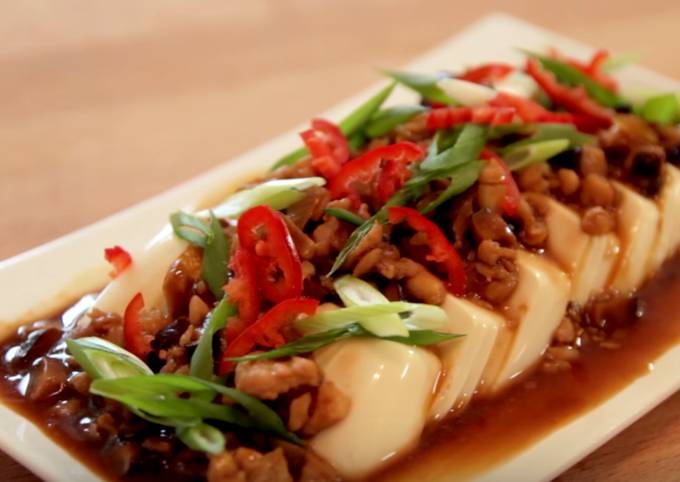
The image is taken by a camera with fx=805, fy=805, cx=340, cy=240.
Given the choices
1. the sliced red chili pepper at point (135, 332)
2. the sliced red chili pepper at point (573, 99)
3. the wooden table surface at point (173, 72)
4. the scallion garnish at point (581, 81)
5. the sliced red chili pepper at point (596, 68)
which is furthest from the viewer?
the wooden table surface at point (173, 72)

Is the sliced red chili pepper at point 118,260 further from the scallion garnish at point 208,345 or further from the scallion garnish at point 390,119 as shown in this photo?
the scallion garnish at point 390,119

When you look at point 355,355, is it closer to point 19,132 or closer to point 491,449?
point 491,449

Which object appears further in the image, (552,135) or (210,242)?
(552,135)

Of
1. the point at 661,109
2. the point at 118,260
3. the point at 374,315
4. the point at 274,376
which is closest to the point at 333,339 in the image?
the point at 374,315

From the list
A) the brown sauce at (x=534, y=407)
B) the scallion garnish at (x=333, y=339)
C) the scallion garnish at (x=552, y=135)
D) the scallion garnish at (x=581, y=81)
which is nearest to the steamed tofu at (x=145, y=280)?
the scallion garnish at (x=333, y=339)

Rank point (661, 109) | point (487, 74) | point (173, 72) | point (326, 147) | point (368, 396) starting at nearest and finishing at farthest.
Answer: point (368, 396)
point (326, 147)
point (661, 109)
point (487, 74)
point (173, 72)

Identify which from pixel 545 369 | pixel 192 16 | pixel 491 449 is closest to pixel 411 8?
pixel 192 16

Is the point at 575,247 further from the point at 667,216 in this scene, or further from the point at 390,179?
the point at 390,179
